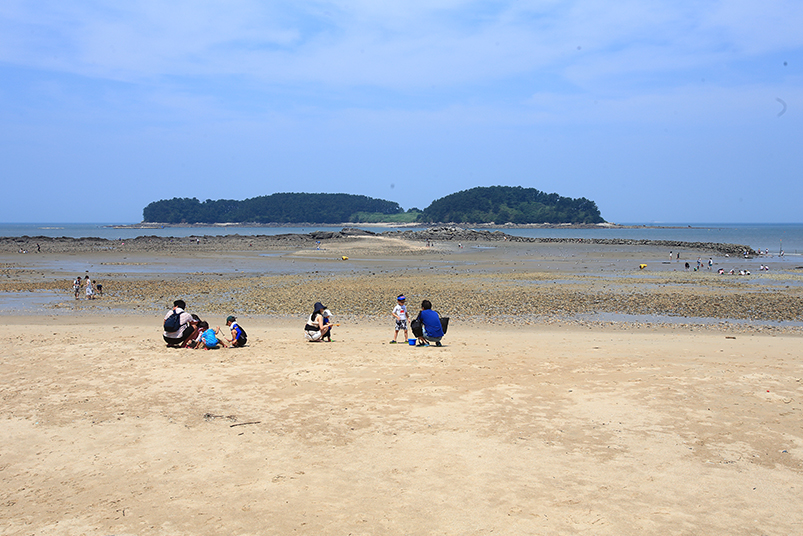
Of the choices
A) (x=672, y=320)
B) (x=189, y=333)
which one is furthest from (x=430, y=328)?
(x=672, y=320)

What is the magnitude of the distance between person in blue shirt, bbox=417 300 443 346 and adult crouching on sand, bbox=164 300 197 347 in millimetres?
5331

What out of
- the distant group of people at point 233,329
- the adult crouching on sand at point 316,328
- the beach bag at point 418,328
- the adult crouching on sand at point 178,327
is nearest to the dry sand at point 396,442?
the distant group of people at point 233,329

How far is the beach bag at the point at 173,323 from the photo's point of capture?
42.7 ft

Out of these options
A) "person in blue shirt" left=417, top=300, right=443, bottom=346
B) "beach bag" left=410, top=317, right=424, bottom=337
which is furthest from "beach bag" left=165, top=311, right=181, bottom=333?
"person in blue shirt" left=417, top=300, right=443, bottom=346

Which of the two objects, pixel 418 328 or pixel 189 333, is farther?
pixel 418 328

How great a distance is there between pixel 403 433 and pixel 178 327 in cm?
732

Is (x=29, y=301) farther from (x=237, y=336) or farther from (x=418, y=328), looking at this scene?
(x=418, y=328)

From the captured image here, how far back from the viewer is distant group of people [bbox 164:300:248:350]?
1305 centimetres

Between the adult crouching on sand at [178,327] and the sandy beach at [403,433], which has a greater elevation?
the adult crouching on sand at [178,327]

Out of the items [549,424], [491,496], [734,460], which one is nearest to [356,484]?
[491,496]

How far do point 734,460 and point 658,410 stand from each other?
1868 mm

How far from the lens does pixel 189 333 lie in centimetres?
1339

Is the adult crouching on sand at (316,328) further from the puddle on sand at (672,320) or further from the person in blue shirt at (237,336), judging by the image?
the puddle on sand at (672,320)

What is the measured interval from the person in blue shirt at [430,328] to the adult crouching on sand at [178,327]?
5331mm
